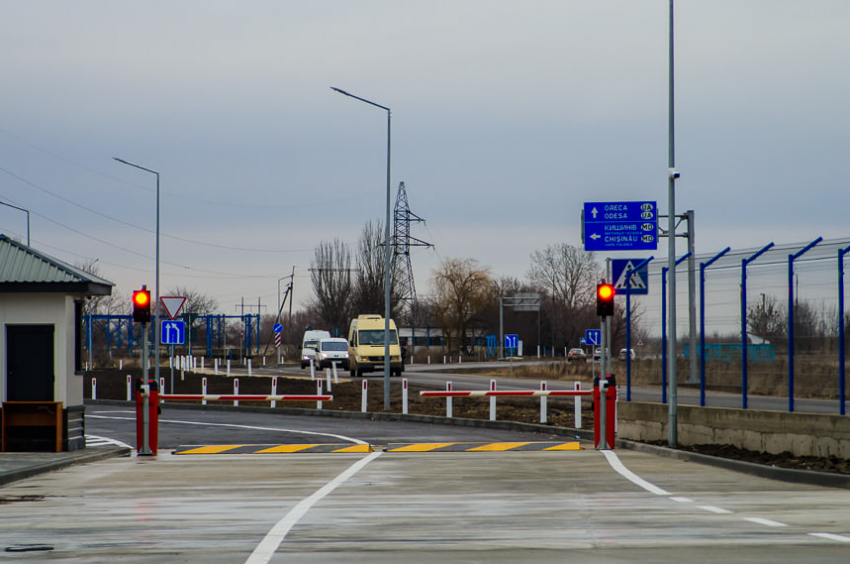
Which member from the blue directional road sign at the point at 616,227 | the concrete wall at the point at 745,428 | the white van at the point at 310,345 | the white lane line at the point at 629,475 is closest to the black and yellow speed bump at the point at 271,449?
the white lane line at the point at 629,475

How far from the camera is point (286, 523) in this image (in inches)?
401

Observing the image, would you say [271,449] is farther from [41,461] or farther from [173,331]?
[173,331]

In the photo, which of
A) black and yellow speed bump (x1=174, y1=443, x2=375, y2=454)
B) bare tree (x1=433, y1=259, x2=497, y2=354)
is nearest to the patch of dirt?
black and yellow speed bump (x1=174, y1=443, x2=375, y2=454)

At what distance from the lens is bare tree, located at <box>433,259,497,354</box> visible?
117812 millimetres

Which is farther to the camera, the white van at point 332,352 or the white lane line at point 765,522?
the white van at point 332,352

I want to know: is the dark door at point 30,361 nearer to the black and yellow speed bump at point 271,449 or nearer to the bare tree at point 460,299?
the black and yellow speed bump at point 271,449

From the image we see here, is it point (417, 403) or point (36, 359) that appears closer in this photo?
point (36, 359)

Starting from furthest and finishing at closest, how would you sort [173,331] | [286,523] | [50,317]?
[173,331], [50,317], [286,523]

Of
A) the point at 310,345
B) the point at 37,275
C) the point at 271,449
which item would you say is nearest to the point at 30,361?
the point at 37,275

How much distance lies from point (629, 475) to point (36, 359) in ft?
36.5

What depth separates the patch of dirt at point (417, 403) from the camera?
16234 mm

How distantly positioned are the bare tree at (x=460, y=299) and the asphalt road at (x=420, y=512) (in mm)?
98813

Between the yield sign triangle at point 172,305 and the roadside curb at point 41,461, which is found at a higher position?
the yield sign triangle at point 172,305

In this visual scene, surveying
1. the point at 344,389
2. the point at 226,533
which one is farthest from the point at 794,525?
the point at 344,389
